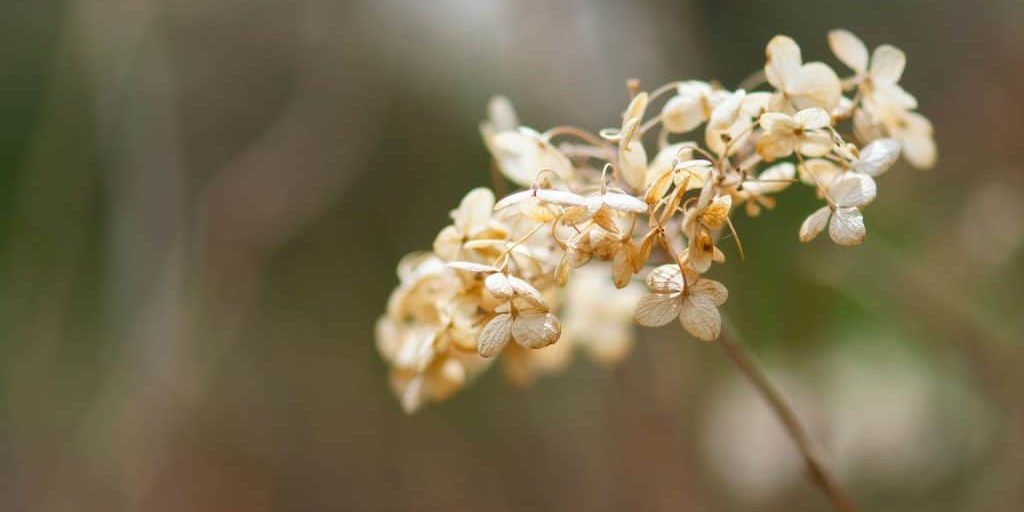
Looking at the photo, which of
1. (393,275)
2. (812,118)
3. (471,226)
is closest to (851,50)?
(812,118)

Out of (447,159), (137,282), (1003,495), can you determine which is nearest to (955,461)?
(1003,495)

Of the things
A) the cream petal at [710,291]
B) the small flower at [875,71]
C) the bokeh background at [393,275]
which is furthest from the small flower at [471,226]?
the bokeh background at [393,275]

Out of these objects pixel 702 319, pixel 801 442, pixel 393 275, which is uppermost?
pixel 702 319

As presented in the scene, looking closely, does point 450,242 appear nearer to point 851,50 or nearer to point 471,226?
point 471,226

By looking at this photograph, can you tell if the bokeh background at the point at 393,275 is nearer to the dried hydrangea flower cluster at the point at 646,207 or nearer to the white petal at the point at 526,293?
the dried hydrangea flower cluster at the point at 646,207

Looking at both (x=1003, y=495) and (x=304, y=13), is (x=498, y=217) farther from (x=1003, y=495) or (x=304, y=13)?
(x=304, y=13)

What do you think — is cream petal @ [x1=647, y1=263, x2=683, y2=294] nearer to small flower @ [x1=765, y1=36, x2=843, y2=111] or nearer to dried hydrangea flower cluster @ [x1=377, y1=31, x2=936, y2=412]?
dried hydrangea flower cluster @ [x1=377, y1=31, x2=936, y2=412]

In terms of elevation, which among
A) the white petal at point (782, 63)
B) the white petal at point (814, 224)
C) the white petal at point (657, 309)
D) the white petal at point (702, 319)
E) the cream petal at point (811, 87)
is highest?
the white petal at point (782, 63)
